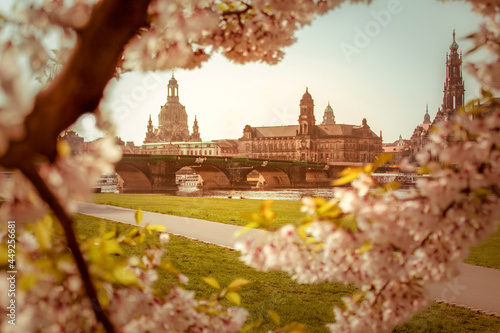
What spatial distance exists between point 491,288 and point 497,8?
15.6 feet

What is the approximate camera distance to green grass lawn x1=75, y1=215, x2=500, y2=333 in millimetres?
3822

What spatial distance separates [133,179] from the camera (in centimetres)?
4366

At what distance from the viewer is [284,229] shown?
1.09 metres

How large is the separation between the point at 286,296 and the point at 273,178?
49006 mm

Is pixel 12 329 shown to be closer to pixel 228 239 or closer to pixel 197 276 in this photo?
pixel 197 276

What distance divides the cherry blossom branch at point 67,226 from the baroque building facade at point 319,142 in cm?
8153

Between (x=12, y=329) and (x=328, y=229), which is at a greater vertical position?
(x=328, y=229)

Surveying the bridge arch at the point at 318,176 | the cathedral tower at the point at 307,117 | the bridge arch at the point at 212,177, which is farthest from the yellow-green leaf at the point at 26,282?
the cathedral tower at the point at 307,117

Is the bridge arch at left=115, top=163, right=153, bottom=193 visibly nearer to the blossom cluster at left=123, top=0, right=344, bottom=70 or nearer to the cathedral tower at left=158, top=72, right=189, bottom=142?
the blossom cluster at left=123, top=0, right=344, bottom=70

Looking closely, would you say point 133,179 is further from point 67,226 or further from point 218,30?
point 67,226

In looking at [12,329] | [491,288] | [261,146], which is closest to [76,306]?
[12,329]

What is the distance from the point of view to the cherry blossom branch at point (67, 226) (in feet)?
2.09

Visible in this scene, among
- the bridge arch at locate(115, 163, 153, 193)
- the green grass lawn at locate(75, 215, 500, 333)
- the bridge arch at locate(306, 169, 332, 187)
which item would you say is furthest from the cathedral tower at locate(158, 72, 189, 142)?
the green grass lawn at locate(75, 215, 500, 333)

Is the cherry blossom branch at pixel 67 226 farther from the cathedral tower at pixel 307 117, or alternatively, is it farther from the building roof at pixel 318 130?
the building roof at pixel 318 130
